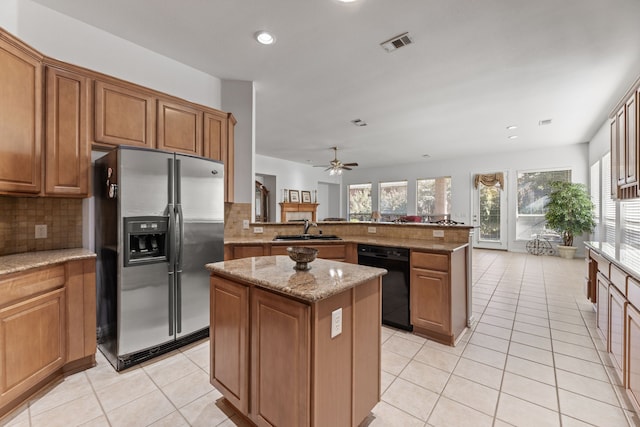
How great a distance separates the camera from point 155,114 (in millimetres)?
2662

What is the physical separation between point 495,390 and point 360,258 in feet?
5.32

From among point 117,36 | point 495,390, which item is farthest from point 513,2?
point 117,36

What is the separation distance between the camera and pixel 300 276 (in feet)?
4.91

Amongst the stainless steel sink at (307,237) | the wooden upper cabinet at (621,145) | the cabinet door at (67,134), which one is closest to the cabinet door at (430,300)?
the stainless steel sink at (307,237)

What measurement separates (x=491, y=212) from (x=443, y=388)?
7558mm

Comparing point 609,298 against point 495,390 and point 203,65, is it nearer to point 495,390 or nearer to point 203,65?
point 495,390

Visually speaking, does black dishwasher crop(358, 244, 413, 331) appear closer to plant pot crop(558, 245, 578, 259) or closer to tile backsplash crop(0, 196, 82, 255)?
tile backsplash crop(0, 196, 82, 255)

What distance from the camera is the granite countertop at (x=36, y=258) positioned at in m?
1.69

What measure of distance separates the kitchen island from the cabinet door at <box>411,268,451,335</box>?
3.90 feet

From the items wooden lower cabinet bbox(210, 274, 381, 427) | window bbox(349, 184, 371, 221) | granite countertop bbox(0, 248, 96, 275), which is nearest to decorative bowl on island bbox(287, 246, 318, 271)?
wooden lower cabinet bbox(210, 274, 381, 427)

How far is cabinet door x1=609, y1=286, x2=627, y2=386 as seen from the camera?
1785 mm

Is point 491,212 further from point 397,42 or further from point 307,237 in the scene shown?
point 397,42

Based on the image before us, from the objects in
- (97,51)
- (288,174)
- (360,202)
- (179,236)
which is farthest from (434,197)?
(97,51)

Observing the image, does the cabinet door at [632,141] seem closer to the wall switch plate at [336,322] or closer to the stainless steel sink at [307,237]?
the wall switch plate at [336,322]
